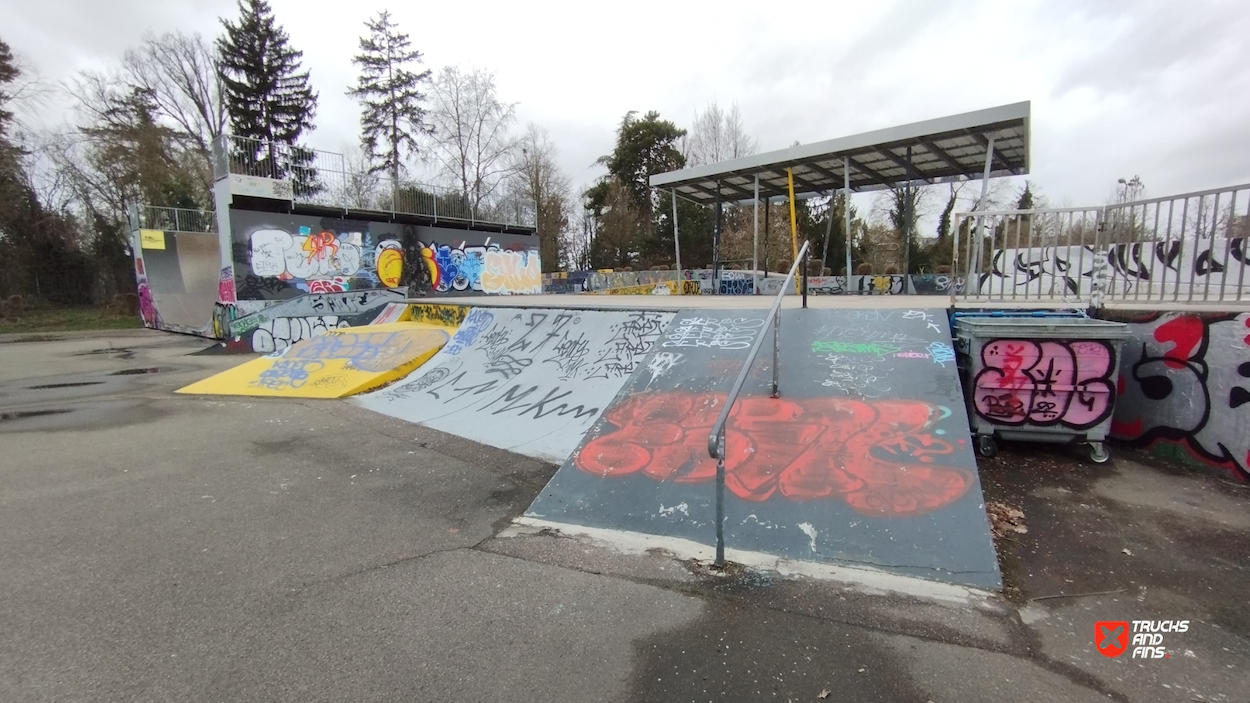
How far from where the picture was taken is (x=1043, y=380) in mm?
5148

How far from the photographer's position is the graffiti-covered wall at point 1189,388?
4816 millimetres

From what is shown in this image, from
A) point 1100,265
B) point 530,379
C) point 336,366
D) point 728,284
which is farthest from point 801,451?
point 728,284

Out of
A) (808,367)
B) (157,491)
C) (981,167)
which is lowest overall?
(157,491)

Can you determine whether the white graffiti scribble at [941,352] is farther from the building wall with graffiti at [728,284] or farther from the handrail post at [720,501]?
the building wall with graffiti at [728,284]

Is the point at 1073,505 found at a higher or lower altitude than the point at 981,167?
lower

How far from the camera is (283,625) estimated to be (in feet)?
9.76

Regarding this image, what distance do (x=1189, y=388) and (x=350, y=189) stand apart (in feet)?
69.9

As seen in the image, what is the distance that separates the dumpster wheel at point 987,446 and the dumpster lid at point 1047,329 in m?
1.00

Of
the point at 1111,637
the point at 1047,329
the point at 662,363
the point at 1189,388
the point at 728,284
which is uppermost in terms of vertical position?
the point at 728,284

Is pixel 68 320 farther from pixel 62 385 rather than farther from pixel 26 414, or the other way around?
pixel 26 414

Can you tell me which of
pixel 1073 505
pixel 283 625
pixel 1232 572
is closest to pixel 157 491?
pixel 283 625

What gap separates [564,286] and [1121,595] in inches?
1095

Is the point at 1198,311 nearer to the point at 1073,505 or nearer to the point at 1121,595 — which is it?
the point at 1073,505

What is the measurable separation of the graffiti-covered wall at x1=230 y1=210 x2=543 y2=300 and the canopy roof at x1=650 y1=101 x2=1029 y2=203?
30.1 ft
